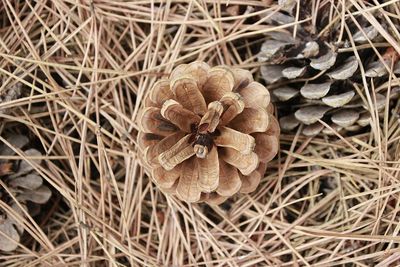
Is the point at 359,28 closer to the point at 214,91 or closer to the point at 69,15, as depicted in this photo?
the point at 214,91

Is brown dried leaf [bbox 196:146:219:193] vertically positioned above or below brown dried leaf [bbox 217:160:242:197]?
above

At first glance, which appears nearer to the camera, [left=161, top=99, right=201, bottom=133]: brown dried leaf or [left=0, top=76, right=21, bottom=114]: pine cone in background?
[left=161, top=99, right=201, bottom=133]: brown dried leaf

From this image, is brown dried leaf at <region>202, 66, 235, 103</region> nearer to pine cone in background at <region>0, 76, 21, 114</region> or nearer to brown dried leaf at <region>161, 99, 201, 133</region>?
brown dried leaf at <region>161, 99, 201, 133</region>

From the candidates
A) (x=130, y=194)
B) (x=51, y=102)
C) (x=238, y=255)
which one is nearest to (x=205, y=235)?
(x=238, y=255)

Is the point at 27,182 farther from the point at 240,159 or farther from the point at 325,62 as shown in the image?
the point at 325,62

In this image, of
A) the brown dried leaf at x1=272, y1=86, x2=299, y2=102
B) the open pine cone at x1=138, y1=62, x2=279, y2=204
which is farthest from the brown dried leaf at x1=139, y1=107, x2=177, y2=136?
the brown dried leaf at x1=272, y1=86, x2=299, y2=102

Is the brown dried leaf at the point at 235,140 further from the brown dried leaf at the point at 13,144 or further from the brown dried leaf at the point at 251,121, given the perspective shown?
the brown dried leaf at the point at 13,144

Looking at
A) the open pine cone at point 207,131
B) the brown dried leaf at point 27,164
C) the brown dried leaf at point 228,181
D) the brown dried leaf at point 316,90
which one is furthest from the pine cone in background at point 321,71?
the brown dried leaf at point 27,164

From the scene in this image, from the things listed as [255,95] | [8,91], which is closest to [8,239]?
[8,91]

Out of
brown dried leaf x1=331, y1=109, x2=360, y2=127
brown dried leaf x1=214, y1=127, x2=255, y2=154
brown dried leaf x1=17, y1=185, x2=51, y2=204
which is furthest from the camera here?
brown dried leaf x1=17, y1=185, x2=51, y2=204
